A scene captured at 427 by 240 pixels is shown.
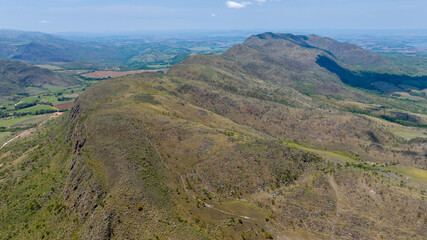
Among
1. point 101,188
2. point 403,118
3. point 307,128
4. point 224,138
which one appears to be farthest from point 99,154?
point 403,118

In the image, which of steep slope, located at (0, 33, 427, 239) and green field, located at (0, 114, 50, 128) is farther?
green field, located at (0, 114, 50, 128)

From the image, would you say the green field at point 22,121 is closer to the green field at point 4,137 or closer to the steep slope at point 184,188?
the green field at point 4,137

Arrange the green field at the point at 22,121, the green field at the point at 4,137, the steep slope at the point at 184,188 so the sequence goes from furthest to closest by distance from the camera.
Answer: the green field at the point at 22,121 → the green field at the point at 4,137 → the steep slope at the point at 184,188

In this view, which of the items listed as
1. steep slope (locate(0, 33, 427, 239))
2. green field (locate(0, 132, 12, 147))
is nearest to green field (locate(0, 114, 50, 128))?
green field (locate(0, 132, 12, 147))

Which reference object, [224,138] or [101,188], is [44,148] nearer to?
[101,188]

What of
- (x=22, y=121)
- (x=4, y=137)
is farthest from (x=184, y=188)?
(x=22, y=121)

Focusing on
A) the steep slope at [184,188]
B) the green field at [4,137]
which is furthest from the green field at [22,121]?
the steep slope at [184,188]

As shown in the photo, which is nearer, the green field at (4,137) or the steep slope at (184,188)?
the steep slope at (184,188)

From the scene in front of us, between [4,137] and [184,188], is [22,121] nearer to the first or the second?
[4,137]

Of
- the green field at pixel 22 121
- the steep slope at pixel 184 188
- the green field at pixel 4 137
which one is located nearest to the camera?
the steep slope at pixel 184 188

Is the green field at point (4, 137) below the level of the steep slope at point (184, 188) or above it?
below

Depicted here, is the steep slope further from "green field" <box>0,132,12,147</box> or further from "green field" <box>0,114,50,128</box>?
"green field" <box>0,114,50,128</box>
